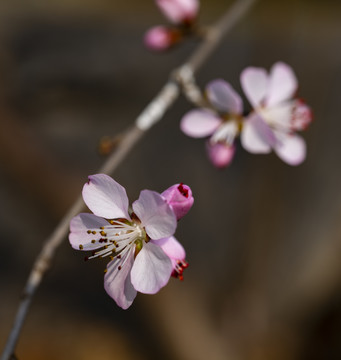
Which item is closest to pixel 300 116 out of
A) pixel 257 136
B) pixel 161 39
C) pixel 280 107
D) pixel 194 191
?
pixel 280 107

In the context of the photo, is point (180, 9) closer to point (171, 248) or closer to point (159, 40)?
point (159, 40)

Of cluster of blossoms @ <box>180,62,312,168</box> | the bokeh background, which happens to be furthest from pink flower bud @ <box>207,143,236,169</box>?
the bokeh background

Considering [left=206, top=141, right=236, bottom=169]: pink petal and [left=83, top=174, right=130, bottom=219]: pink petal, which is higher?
[left=206, top=141, right=236, bottom=169]: pink petal

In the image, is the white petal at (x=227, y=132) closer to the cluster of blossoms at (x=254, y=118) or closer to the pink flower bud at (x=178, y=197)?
the cluster of blossoms at (x=254, y=118)

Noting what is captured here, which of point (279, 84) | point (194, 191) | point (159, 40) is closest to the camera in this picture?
point (279, 84)

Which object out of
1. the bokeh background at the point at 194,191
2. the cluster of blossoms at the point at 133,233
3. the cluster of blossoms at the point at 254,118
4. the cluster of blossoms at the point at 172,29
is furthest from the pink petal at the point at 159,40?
the bokeh background at the point at 194,191

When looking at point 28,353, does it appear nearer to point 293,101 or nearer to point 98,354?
point 98,354

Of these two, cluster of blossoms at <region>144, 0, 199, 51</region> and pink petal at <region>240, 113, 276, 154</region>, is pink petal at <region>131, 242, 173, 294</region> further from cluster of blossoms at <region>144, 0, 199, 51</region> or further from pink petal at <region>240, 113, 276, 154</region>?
cluster of blossoms at <region>144, 0, 199, 51</region>

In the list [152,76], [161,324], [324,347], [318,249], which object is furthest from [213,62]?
[324,347]
